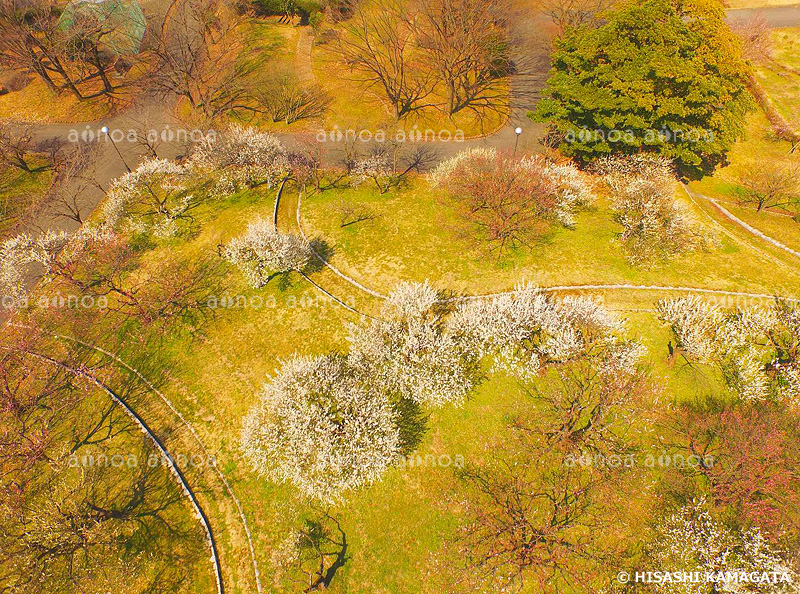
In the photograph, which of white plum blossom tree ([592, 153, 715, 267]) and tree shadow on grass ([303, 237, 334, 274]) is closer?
white plum blossom tree ([592, 153, 715, 267])

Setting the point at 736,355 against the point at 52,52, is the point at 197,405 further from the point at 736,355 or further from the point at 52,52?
the point at 52,52

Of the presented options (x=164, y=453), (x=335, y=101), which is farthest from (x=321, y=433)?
(x=335, y=101)

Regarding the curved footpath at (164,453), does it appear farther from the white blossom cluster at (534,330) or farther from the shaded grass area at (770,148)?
the shaded grass area at (770,148)

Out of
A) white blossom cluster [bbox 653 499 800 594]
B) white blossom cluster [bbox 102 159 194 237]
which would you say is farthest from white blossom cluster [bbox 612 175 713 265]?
white blossom cluster [bbox 102 159 194 237]

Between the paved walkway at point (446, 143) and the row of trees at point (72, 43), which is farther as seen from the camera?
the row of trees at point (72, 43)

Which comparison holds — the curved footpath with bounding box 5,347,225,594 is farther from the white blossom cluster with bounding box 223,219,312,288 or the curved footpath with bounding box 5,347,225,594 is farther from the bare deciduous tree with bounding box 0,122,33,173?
the bare deciduous tree with bounding box 0,122,33,173

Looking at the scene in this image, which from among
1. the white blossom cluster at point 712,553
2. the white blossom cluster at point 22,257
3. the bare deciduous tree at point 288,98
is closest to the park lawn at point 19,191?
the white blossom cluster at point 22,257

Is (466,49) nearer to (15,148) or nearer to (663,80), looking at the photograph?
(663,80)
